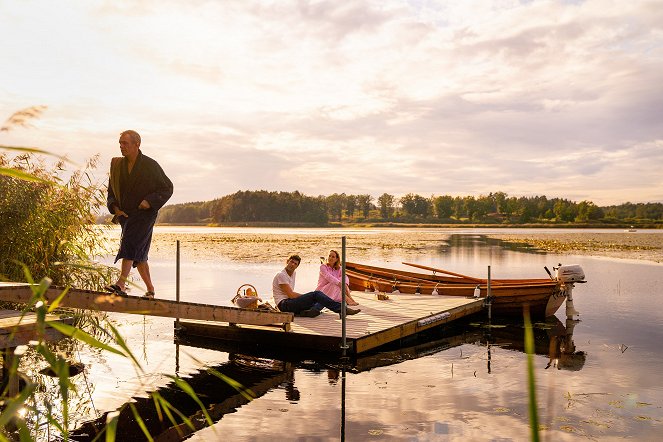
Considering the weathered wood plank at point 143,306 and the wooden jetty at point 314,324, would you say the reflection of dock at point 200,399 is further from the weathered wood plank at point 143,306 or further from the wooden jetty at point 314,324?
the weathered wood plank at point 143,306

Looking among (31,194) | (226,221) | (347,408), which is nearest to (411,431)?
(347,408)

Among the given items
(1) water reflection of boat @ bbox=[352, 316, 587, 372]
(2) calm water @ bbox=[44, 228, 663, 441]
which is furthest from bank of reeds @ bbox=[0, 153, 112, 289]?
(1) water reflection of boat @ bbox=[352, 316, 587, 372]

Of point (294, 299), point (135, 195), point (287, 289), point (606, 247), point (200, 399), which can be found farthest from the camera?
point (606, 247)

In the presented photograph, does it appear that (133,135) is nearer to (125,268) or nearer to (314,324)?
(125,268)

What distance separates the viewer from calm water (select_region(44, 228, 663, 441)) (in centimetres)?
702

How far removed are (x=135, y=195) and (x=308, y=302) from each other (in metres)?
5.49

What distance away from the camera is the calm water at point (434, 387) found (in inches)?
277

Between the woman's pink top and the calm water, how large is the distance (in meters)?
1.86

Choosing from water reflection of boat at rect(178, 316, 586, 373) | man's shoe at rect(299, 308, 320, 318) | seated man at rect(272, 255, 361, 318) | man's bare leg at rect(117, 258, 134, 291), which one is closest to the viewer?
man's bare leg at rect(117, 258, 134, 291)

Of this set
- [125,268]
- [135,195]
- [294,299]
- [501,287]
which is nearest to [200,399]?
[125,268]

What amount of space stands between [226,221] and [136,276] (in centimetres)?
13280

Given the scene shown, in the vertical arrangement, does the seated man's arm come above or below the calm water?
above

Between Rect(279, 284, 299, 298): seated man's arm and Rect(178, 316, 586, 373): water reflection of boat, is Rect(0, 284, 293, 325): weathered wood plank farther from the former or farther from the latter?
Rect(279, 284, 299, 298): seated man's arm

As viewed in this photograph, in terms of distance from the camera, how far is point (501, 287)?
1548cm
